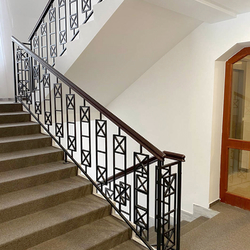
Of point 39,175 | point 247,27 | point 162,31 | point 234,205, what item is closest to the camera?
point 39,175

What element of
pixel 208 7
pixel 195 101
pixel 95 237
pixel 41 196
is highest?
pixel 208 7

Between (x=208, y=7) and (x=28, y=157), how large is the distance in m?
2.74

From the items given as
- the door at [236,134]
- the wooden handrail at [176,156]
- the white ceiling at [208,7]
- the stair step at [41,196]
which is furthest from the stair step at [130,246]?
the white ceiling at [208,7]

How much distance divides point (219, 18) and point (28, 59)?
9.53 feet

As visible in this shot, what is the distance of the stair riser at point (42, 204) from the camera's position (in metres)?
2.46

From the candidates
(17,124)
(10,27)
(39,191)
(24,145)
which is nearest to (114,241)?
(39,191)

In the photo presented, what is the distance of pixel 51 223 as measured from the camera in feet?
8.06

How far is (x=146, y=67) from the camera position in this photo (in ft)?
15.0

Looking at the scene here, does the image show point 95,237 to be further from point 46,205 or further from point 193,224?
point 193,224

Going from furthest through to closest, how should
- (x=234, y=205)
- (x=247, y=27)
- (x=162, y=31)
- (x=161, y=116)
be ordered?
1. (x=161, y=116)
2. (x=234, y=205)
3. (x=162, y=31)
4. (x=247, y=27)

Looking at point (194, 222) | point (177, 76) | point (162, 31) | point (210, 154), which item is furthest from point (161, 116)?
point (194, 222)

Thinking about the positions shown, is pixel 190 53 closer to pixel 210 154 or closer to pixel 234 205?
pixel 210 154

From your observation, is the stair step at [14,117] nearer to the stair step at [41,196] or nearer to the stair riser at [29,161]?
the stair riser at [29,161]

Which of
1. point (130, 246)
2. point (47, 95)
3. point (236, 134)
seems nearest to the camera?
point (130, 246)
